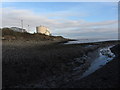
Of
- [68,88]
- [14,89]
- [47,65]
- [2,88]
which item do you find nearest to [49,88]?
[68,88]

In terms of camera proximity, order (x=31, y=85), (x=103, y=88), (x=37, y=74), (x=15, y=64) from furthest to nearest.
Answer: (x=15, y=64)
(x=37, y=74)
(x=31, y=85)
(x=103, y=88)

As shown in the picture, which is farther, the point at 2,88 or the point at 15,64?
the point at 15,64

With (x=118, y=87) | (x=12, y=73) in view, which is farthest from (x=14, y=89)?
(x=118, y=87)

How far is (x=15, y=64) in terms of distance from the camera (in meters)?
18.8

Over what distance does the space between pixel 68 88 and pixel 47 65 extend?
819cm

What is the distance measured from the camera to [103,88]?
1100 cm

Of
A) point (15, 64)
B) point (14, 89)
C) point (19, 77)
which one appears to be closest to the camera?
point (14, 89)

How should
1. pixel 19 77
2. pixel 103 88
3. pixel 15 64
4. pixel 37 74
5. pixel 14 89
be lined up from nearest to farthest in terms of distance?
1. pixel 103 88
2. pixel 14 89
3. pixel 19 77
4. pixel 37 74
5. pixel 15 64

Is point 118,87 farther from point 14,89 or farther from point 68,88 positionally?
point 14,89

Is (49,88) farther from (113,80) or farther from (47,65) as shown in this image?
(47,65)

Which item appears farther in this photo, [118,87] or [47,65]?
[47,65]

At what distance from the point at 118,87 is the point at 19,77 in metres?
8.57

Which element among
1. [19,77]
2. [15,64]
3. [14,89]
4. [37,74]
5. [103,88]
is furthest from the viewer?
[15,64]

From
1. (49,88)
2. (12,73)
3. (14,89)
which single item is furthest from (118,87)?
(12,73)
